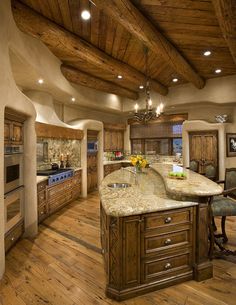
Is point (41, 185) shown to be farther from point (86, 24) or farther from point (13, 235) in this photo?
point (86, 24)

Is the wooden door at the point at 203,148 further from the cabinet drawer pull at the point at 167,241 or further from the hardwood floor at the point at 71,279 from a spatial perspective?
the cabinet drawer pull at the point at 167,241

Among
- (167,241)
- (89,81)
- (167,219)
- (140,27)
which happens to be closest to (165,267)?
(167,241)

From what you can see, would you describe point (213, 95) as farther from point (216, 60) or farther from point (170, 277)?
point (170, 277)

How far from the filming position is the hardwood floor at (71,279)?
75.0 inches

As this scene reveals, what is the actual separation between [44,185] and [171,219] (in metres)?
2.87

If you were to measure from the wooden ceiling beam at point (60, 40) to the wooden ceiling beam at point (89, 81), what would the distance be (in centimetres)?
39

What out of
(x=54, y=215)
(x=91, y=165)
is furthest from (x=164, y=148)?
(x=54, y=215)

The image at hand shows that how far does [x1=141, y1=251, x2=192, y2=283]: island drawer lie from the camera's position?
1.97 m

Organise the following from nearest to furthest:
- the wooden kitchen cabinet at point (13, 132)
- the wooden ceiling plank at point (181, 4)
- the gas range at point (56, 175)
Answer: the wooden ceiling plank at point (181, 4) < the wooden kitchen cabinet at point (13, 132) < the gas range at point (56, 175)

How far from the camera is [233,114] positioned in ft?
20.6

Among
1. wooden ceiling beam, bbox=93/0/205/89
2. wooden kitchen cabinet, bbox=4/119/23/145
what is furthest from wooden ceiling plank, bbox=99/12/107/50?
wooden kitchen cabinet, bbox=4/119/23/145

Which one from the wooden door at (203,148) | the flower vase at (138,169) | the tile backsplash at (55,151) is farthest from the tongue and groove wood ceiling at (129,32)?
the flower vase at (138,169)

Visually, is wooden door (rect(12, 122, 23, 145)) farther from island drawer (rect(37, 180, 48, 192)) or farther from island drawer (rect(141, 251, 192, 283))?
island drawer (rect(141, 251, 192, 283))

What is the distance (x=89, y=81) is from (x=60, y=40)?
7.24 feet
